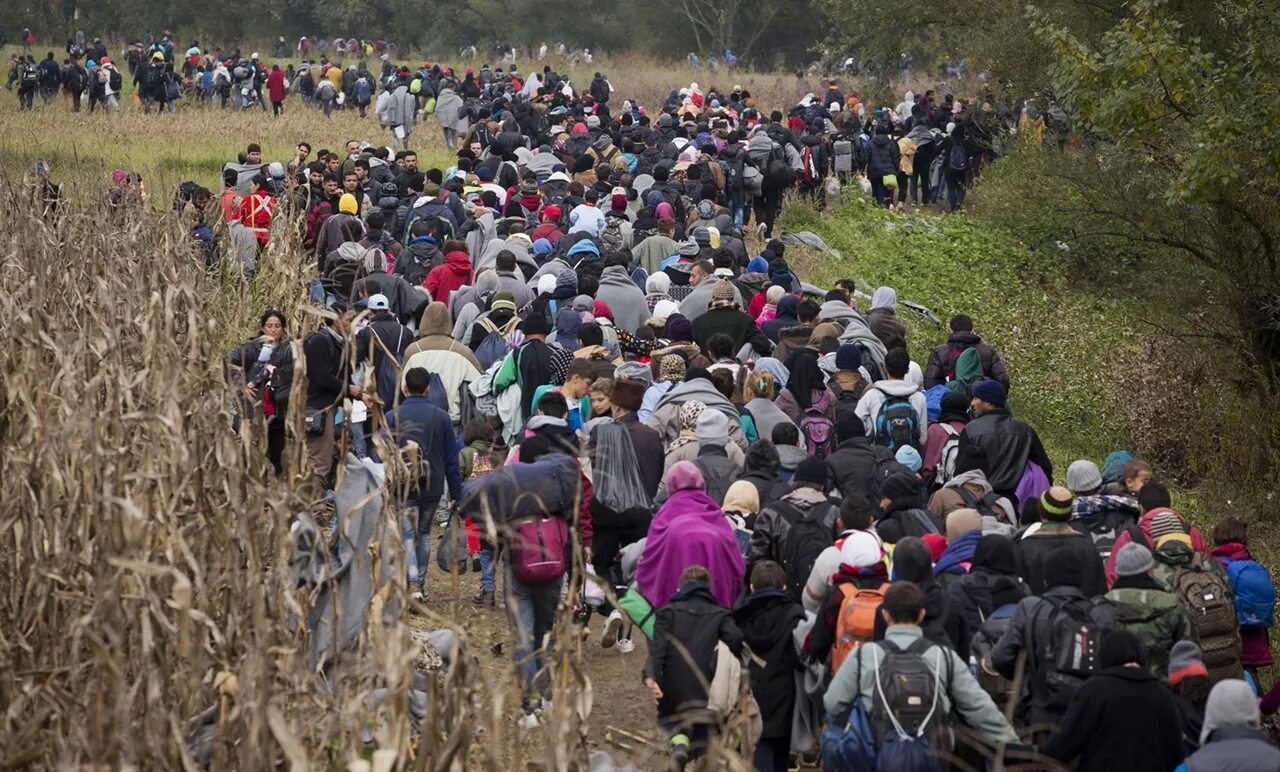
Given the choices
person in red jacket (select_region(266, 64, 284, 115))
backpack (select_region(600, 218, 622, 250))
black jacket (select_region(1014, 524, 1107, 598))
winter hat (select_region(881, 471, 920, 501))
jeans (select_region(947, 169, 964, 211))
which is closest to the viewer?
black jacket (select_region(1014, 524, 1107, 598))

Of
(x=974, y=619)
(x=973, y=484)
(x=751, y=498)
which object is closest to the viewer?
(x=974, y=619)

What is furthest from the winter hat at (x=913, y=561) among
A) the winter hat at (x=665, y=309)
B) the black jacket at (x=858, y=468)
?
the winter hat at (x=665, y=309)

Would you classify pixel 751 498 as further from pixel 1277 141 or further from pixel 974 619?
pixel 1277 141

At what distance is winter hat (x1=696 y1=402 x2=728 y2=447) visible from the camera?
10492mm

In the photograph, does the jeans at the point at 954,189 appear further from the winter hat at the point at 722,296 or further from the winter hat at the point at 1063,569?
the winter hat at the point at 1063,569

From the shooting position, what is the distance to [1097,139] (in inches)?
931

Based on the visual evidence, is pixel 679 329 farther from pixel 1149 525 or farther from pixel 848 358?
pixel 1149 525

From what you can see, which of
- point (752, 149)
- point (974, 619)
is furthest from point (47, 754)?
point (752, 149)

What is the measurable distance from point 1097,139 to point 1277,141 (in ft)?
34.2

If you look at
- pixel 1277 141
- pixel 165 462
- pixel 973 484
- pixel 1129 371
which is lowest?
pixel 1129 371

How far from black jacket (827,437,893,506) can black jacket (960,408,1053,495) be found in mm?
979

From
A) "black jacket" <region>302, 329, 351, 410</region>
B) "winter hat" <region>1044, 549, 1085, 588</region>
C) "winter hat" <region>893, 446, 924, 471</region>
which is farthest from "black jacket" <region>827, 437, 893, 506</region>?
"black jacket" <region>302, 329, 351, 410</region>

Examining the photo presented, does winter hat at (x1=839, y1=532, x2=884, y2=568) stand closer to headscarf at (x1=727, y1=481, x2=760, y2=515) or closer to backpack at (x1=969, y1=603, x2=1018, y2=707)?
backpack at (x1=969, y1=603, x2=1018, y2=707)

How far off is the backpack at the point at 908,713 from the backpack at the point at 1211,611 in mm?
2346
